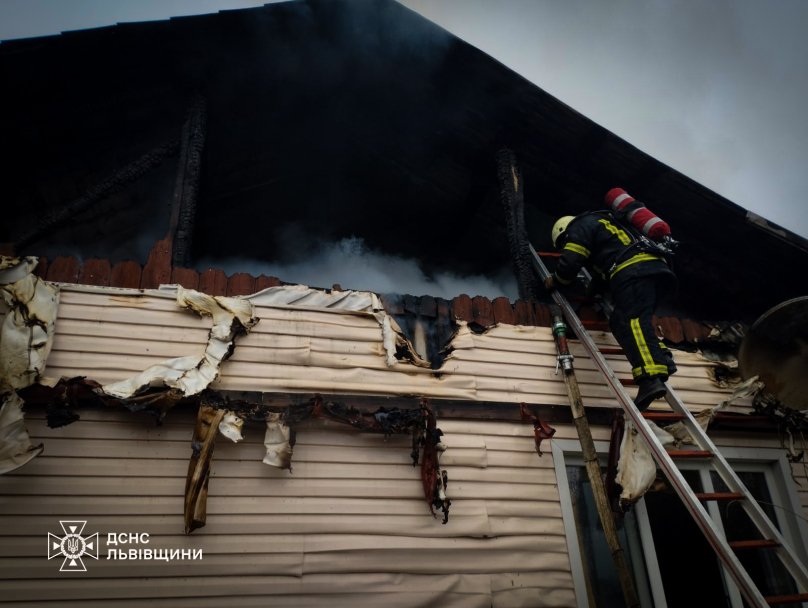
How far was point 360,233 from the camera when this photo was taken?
7.15m

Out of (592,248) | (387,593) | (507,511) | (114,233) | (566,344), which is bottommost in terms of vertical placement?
(387,593)

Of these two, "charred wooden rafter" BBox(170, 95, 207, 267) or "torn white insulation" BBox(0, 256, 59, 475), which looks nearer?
"torn white insulation" BBox(0, 256, 59, 475)

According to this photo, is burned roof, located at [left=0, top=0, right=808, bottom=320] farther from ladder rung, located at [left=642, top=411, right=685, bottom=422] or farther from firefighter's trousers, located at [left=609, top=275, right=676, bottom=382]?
ladder rung, located at [left=642, top=411, right=685, bottom=422]

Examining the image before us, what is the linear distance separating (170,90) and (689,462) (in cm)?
555

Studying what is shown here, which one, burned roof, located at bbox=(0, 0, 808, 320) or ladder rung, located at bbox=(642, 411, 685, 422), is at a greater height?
burned roof, located at bbox=(0, 0, 808, 320)

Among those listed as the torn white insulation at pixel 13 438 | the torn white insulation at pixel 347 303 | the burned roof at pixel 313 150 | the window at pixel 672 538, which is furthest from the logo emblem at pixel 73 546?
the window at pixel 672 538

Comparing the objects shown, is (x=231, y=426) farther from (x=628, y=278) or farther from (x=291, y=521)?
(x=628, y=278)

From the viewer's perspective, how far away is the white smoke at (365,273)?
21.9ft

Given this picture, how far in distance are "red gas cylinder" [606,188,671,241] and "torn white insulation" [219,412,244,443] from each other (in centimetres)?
352

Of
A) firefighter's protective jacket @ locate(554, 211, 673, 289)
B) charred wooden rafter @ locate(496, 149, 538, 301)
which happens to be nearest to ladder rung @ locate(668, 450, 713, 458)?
firefighter's protective jacket @ locate(554, 211, 673, 289)

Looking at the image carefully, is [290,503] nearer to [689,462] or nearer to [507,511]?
[507,511]

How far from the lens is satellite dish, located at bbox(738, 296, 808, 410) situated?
4.78 meters

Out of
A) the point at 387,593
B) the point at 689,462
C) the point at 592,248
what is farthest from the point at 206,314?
the point at 689,462

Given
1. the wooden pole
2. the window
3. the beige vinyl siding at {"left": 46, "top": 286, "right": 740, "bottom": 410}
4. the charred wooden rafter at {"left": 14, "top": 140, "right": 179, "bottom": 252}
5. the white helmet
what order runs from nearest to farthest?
the wooden pole
the beige vinyl siding at {"left": 46, "top": 286, "right": 740, "bottom": 410}
the window
the charred wooden rafter at {"left": 14, "top": 140, "right": 179, "bottom": 252}
the white helmet
